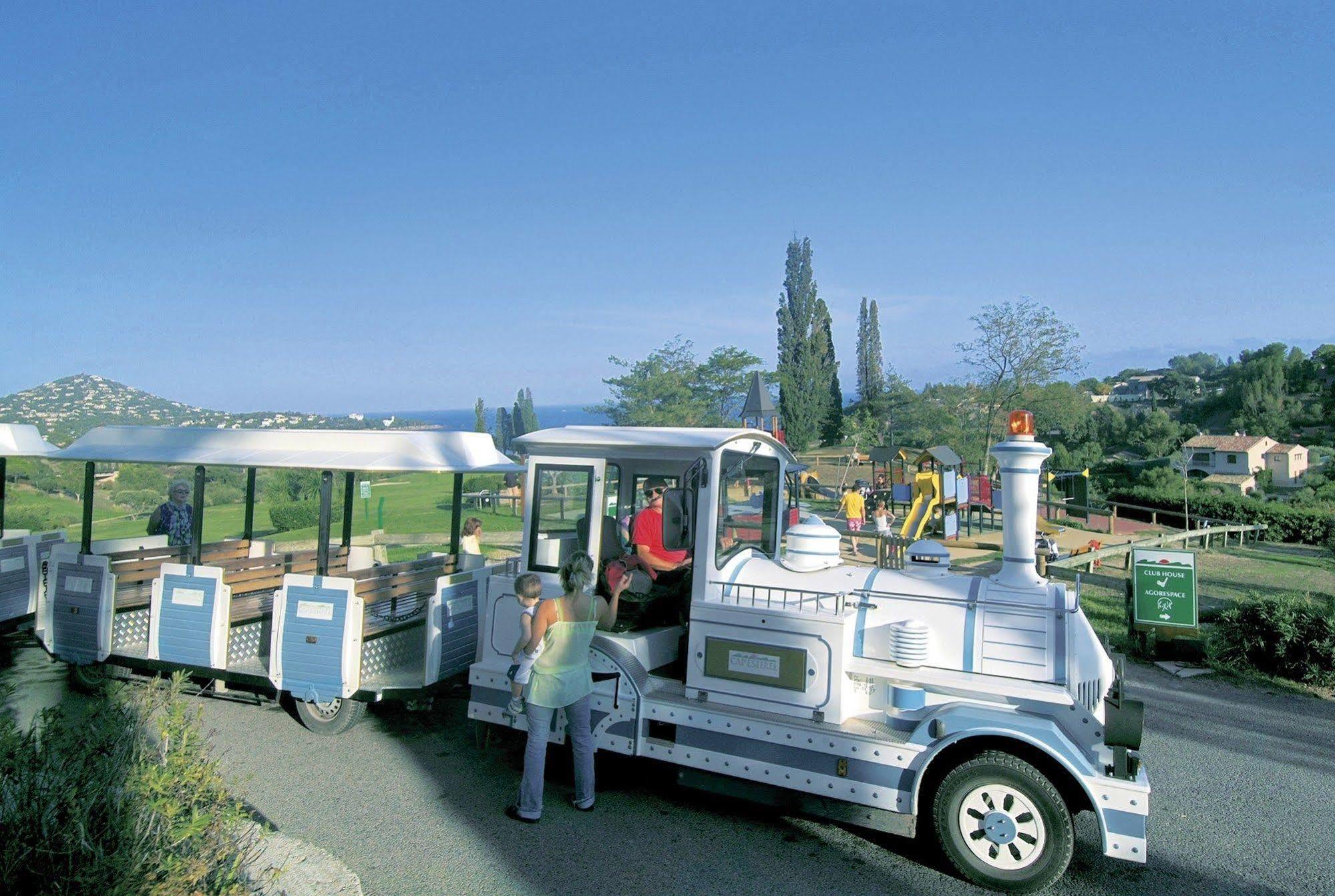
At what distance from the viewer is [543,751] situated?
193 inches

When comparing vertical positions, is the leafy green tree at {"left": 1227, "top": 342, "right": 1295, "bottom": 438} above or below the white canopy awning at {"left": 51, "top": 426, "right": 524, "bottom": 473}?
above

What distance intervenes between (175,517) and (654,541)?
20.0ft

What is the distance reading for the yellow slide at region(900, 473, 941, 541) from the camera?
18.2 metres

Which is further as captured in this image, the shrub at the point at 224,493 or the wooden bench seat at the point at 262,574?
the shrub at the point at 224,493

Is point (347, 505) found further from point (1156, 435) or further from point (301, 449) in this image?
point (1156, 435)

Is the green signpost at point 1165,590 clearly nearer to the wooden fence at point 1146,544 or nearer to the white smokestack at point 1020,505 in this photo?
the wooden fence at point 1146,544

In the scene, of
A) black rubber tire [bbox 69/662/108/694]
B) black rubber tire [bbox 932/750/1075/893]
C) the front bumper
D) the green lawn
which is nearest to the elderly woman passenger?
the green lawn

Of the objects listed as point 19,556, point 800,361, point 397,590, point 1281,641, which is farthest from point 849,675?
point 800,361

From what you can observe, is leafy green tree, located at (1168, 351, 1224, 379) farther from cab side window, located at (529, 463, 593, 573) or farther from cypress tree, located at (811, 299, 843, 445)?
cab side window, located at (529, 463, 593, 573)

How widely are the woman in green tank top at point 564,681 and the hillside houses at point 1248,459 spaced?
5550cm

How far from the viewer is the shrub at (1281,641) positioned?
791cm

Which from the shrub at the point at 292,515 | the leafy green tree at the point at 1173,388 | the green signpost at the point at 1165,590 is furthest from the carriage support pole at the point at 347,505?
the leafy green tree at the point at 1173,388

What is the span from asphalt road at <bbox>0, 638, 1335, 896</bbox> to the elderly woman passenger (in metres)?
2.91

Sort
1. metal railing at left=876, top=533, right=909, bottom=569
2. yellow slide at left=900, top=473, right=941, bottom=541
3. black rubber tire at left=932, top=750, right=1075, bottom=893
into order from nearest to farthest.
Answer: black rubber tire at left=932, top=750, right=1075, bottom=893, metal railing at left=876, top=533, right=909, bottom=569, yellow slide at left=900, top=473, right=941, bottom=541
